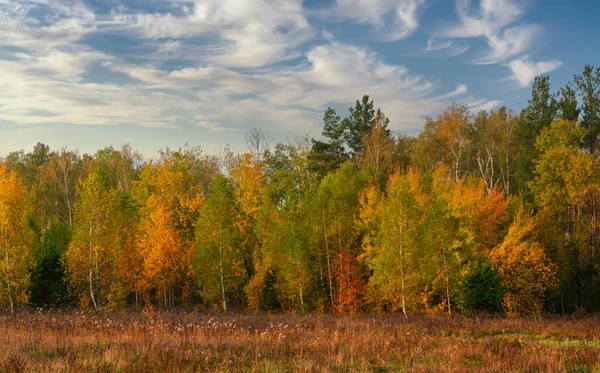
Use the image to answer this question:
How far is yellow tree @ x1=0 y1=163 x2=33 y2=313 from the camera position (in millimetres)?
31359

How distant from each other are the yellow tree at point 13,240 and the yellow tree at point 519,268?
34996mm

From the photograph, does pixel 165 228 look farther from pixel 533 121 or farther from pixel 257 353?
pixel 533 121

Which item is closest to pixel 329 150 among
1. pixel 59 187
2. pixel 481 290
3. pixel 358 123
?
pixel 358 123

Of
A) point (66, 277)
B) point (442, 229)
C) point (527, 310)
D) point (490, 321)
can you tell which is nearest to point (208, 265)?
point (66, 277)

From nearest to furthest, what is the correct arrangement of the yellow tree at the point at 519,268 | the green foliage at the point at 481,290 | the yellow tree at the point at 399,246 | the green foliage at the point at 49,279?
the yellow tree at the point at 399,246 → the green foliage at the point at 481,290 → the yellow tree at the point at 519,268 → the green foliage at the point at 49,279

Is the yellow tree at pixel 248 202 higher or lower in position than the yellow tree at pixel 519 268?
higher

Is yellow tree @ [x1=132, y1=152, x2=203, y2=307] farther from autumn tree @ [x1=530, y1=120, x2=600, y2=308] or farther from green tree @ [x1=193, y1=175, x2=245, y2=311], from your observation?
autumn tree @ [x1=530, y1=120, x2=600, y2=308]

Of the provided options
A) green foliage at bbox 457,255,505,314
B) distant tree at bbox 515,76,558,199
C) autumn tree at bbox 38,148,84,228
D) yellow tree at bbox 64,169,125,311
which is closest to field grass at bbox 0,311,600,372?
green foliage at bbox 457,255,505,314

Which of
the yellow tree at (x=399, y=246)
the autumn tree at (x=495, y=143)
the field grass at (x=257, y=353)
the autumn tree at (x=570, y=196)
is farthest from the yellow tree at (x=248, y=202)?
the autumn tree at (x=495, y=143)

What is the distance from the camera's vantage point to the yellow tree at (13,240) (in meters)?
31.4

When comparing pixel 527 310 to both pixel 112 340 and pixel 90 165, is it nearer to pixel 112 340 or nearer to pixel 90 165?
pixel 112 340

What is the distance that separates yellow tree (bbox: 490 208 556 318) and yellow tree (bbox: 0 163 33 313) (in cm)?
3500

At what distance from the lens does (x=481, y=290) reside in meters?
30.9

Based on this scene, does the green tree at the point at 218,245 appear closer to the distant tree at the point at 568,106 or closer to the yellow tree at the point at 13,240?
the yellow tree at the point at 13,240
